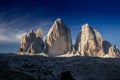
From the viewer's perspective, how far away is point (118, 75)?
323ft

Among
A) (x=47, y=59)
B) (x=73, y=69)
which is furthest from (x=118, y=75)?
(x=47, y=59)

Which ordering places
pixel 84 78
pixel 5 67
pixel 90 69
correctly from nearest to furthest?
pixel 5 67 < pixel 84 78 < pixel 90 69

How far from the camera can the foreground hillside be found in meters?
86.8

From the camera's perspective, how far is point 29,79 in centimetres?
7469

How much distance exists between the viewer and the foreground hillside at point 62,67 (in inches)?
3417

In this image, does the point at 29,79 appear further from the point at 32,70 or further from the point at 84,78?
the point at 84,78

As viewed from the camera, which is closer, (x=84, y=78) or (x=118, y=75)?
(x=84, y=78)

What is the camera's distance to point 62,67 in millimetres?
94125

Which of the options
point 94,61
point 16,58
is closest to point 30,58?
point 16,58

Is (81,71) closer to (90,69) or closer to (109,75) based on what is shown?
(90,69)

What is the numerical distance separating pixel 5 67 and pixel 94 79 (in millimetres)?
29586

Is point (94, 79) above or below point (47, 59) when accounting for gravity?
below

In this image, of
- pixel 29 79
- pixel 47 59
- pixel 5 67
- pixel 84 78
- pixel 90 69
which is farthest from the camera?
pixel 47 59

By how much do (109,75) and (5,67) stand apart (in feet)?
121
